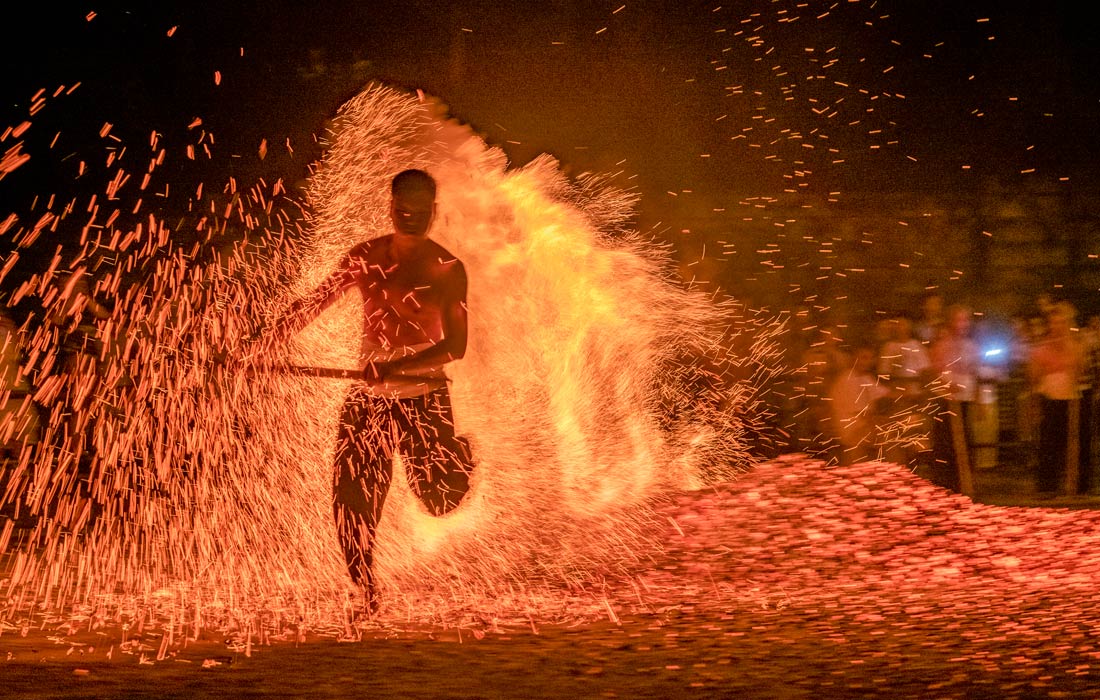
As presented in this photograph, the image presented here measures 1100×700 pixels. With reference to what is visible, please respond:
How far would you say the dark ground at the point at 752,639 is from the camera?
4824 mm

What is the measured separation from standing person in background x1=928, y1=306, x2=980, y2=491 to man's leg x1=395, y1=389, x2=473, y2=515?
543 centimetres

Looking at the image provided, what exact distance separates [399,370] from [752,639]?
184 centimetres

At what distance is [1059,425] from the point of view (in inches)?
446

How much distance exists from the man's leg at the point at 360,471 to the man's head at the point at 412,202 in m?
0.78

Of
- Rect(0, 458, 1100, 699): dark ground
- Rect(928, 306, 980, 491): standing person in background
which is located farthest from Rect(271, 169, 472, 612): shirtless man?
Rect(928, 306, 980, 491): standing person in background

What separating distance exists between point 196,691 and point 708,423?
18.7 feet

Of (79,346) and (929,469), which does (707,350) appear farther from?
(79,346)

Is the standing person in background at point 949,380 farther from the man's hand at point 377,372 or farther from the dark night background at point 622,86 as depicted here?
the man's hand at point 377,372

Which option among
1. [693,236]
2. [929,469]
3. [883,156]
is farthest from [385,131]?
[883,156]

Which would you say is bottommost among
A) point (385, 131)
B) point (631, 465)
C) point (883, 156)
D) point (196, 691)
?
point (196, 691)

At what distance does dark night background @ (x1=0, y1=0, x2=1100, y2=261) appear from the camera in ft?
39.2

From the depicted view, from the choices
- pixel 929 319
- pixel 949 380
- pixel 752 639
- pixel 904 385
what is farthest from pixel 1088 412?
pixel 752 639

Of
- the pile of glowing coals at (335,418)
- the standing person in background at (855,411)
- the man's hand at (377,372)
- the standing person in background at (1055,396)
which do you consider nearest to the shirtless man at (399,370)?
the man's hand at (377,372)

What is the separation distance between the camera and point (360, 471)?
6.14 meters
